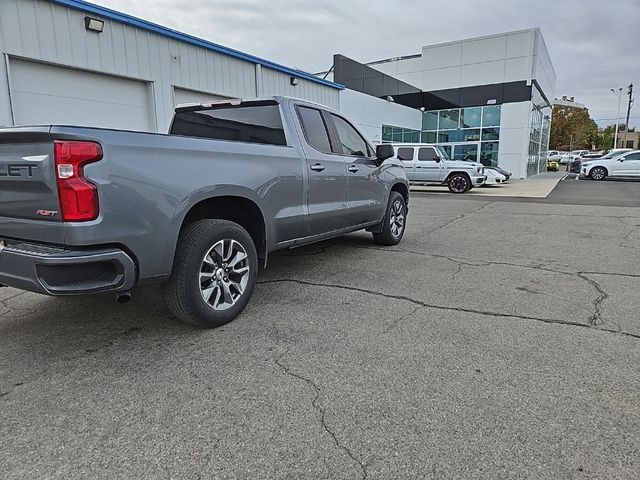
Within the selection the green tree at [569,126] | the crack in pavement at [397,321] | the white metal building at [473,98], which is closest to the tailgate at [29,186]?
the crack in pavement at [397,321]

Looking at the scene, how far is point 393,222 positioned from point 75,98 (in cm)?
688

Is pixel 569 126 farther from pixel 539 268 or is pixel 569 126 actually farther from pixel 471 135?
pixel 539 268

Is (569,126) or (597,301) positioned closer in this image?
(597,301)

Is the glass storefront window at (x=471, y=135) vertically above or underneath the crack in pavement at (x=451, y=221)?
above

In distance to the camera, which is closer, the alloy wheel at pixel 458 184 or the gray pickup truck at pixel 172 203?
the gray pickup truck at pixel 172 203

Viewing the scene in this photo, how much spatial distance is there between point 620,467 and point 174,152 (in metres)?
3.12

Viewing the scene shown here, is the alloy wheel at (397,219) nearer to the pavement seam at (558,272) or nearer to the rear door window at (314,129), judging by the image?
the pavement seam at (558,272)

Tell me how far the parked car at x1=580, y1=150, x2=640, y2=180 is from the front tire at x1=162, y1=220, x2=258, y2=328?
28996mm

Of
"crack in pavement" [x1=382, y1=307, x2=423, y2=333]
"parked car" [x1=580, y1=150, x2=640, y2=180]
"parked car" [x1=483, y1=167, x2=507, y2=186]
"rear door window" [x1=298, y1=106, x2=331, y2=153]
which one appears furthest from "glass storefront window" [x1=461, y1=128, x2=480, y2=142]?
"crack in pavement" [x1=382, y1=307, x2=423, y2=333]

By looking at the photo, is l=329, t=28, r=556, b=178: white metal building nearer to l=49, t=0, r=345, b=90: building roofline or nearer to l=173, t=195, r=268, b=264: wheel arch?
l=49, t=0, r=345, b=90: building roofline

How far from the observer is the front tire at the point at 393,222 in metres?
6.79

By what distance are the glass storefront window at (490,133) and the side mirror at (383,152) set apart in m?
24.9

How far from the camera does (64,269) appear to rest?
2701mm

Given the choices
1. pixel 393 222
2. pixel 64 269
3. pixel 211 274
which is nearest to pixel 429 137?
pixel 393 222
